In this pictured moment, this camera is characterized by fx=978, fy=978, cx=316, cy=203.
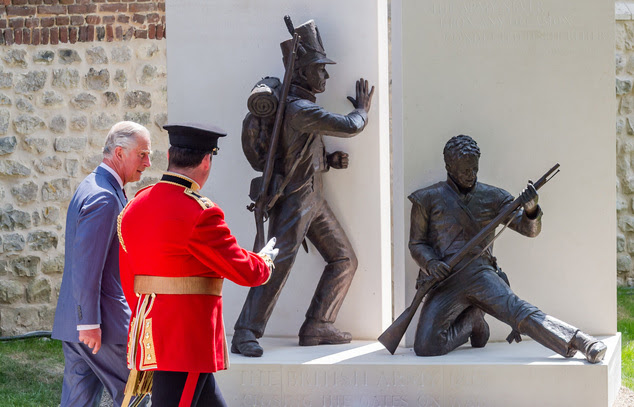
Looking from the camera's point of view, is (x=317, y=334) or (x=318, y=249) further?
(x=318, y=249)

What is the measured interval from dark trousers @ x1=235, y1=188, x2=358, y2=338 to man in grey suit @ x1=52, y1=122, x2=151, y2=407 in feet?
4.58

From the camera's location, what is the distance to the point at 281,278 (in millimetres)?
6023

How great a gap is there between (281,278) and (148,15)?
15.0ft

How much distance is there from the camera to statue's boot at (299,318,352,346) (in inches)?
245

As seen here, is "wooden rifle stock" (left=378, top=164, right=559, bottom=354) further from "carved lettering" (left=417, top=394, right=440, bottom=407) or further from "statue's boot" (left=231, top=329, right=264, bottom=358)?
"statue's boot" (left=231, top=329, right=264, bottom=358)

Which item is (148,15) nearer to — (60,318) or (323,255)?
(323,255)

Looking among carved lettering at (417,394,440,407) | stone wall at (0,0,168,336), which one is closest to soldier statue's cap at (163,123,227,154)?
carved lettering at (417,394,440,407)

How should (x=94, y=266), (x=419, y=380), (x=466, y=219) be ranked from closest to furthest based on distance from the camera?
(x=94, y=266), (x=419, y=380), (x=466, y=219)

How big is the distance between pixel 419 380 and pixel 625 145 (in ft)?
19.3

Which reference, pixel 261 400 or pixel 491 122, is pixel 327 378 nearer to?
pixel 261 400

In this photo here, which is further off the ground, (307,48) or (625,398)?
(307,48)

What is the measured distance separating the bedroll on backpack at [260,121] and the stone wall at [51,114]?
12.5ft

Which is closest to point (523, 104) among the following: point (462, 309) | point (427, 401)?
point (462, 309)

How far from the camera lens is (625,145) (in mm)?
10531
